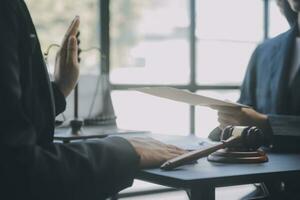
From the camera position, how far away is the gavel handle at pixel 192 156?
111 cm

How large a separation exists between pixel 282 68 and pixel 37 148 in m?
1.52

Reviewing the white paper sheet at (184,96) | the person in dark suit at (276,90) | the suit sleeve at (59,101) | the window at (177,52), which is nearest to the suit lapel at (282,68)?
the person in dark suit at (276,90)

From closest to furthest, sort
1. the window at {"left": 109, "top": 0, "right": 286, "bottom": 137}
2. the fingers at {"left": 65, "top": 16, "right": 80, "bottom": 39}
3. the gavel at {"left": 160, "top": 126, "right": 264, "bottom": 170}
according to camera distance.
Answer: the gavel at {"left": 160, "top": 126, "right": 264, "bottom": 170} < the fingers at {"left": 65, "top": 16, "right": 80, "bottom": 39} < the window at {"left": 109, "top": 0, "right": 286, "bottom": 137}

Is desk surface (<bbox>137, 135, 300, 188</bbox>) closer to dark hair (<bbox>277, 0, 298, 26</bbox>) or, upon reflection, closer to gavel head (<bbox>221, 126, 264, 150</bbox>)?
gavel head (<bbox>221, 126, 264, 150</bbox>)

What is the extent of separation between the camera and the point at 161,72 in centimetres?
411

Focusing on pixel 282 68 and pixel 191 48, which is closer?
pixel 282 68

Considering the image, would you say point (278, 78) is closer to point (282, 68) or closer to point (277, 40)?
point (282, 68)

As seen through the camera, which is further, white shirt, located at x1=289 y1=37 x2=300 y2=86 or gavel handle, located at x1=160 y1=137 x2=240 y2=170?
white shirt, located at x1=289 y1=37 x2=300 y2=86

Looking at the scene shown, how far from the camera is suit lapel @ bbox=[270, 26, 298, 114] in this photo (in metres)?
2.15

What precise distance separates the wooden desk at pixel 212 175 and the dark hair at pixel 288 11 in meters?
1.23

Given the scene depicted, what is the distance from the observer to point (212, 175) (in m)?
1.04

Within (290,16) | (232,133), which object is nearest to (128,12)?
(290,16)

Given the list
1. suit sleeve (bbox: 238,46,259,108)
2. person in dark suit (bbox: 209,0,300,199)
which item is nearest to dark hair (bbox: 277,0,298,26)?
person in dark suit (bbox: 209,0,300,199)

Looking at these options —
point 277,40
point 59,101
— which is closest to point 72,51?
point 59,101
